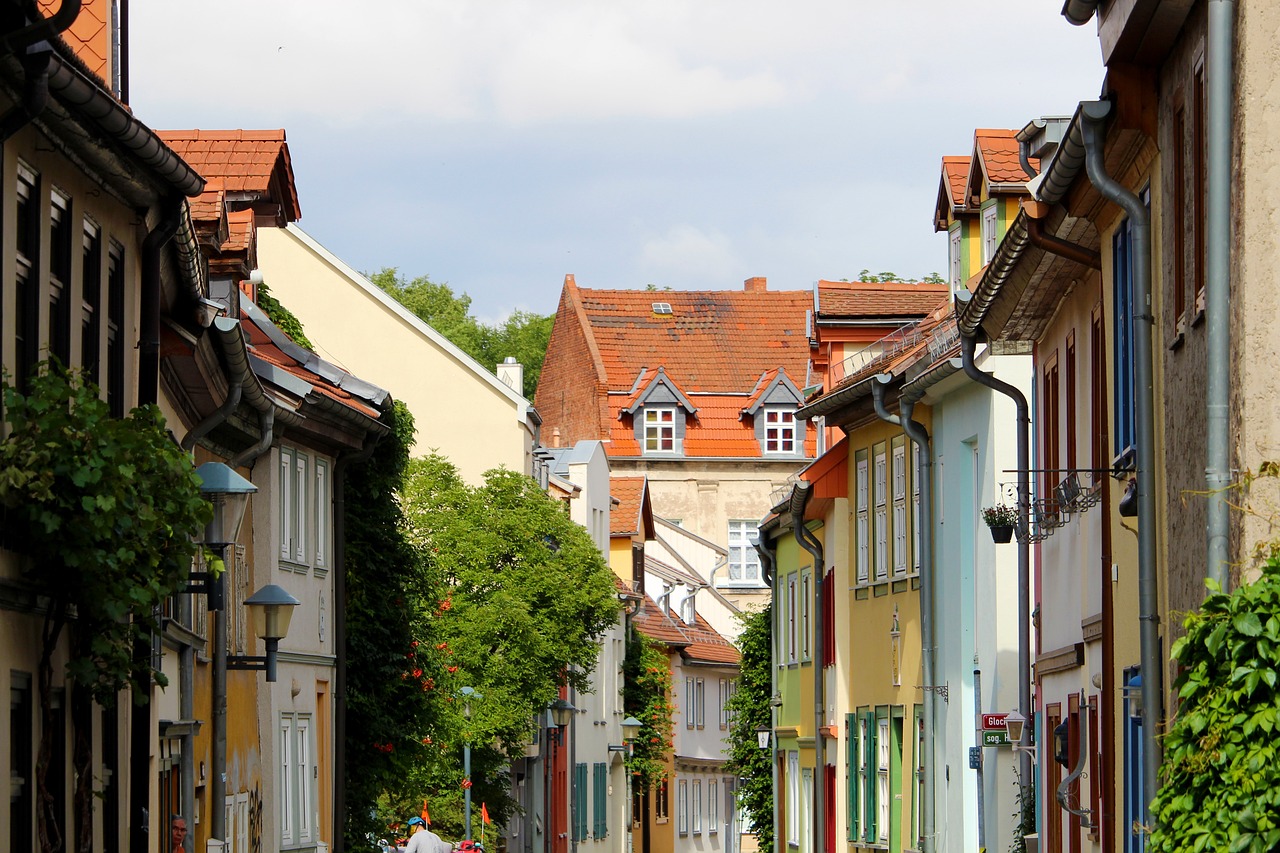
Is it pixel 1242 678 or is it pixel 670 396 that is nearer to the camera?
pixel 1242 678

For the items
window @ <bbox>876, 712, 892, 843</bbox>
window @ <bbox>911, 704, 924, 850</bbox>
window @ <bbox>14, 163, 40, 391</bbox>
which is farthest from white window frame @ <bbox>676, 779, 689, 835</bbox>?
window @ <bbox>14, 163, 40, 391</bbox>

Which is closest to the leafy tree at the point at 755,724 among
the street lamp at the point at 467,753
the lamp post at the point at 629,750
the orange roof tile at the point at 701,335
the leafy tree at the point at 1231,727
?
the street lamp at the point at 467,753

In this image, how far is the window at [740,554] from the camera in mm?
70125

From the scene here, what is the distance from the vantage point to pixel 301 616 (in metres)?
23.3

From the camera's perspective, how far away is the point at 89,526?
10406 mm

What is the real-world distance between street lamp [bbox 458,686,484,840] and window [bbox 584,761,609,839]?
62.0 feet

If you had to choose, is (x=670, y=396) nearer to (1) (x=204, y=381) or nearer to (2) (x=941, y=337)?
(2) (x=941, y=337)

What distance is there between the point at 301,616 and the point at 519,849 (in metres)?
23.6

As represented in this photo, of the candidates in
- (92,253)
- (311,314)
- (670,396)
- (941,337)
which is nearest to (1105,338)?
(92,253)

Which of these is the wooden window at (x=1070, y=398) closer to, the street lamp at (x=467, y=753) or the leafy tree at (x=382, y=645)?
the leafy tree at (x=382, y=645)

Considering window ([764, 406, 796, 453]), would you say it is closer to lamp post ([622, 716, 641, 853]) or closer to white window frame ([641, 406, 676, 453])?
white window frame ([641, 406, 676, 453])

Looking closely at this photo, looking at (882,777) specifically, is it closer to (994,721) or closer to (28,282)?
(994,721)

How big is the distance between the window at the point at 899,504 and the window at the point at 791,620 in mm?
7352

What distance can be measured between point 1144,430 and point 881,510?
53.5 feet
